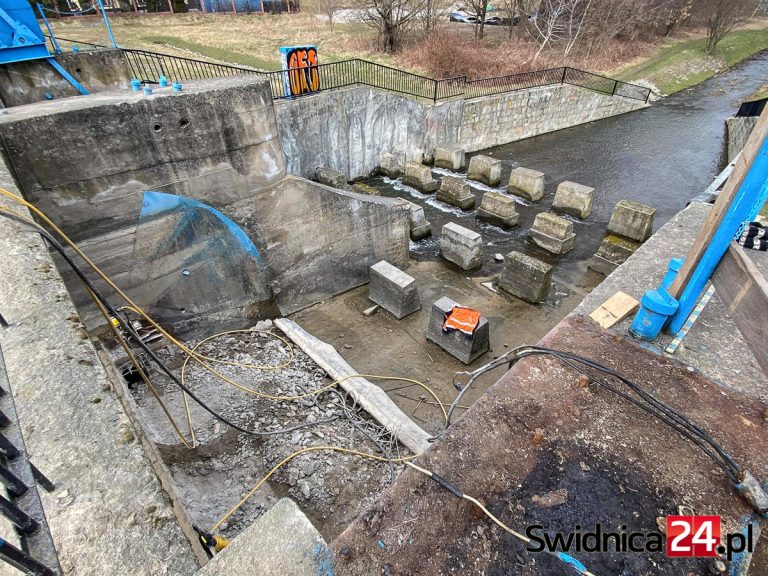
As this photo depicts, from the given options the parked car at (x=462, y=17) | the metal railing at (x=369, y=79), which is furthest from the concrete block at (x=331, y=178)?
the parked car at (x=462, y=17)

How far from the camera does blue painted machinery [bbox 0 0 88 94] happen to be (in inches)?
290

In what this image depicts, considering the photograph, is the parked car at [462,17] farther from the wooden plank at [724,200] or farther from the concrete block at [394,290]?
the wooden plank at [724,200]

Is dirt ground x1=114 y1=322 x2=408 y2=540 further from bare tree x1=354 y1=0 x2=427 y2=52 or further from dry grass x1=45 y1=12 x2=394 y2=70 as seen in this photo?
bare tree x1=354 y1=0 x2=427 y2=52

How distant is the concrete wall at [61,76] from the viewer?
27.3 feet

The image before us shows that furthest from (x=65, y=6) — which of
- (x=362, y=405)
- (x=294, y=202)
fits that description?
(x=362, y=405)

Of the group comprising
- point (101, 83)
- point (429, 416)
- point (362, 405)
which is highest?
point (101, 83)

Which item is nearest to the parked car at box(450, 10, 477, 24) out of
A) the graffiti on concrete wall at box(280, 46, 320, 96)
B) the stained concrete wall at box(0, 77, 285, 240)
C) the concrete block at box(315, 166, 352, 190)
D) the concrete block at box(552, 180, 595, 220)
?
the graffiti on concrete wall at box(280, 46, 320, 96)

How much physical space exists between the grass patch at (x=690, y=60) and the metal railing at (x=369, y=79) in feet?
15.1

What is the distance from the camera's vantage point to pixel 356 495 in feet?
18.1

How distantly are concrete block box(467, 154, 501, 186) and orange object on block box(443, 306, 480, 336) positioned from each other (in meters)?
10.1

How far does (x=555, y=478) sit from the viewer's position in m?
2.80

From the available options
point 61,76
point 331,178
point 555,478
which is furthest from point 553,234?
point 61,76

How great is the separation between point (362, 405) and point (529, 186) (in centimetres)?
1238

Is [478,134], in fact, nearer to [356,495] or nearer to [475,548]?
[356,495]
